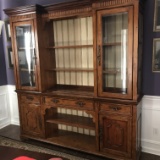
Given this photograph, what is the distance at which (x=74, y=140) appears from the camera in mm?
2598

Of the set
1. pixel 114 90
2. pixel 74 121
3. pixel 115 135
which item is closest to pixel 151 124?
pixel 115 135

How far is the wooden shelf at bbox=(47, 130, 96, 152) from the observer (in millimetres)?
2434

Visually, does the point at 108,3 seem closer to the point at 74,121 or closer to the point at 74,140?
the point at 74,121

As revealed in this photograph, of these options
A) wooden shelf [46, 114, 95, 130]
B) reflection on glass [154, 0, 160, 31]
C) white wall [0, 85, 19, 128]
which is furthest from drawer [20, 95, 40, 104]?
reflection on glass [154, 0, 160, 31]

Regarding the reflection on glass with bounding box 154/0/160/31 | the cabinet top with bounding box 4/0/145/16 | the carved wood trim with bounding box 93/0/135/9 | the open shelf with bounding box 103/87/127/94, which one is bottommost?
the open shelf with bounding box 103/87/127/94

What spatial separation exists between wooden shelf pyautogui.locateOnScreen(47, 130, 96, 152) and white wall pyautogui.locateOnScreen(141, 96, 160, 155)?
2.46 feet

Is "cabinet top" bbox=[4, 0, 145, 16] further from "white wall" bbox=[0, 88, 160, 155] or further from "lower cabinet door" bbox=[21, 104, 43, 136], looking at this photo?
"lower cabinet door" bbox=[21, 104, 43, 136]

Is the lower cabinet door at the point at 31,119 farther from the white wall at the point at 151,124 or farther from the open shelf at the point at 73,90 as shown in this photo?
the white wall at the point at 151,124

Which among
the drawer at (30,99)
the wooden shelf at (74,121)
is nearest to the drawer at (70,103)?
the drawer at (30,99)

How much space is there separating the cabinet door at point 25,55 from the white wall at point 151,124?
163cm

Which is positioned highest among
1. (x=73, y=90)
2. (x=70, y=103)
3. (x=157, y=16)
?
(x=157, y=16)

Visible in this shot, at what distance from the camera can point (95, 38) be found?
6.78 ft

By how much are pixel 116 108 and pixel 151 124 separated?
68 centimetres

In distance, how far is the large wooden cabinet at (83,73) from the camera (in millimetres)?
1992
